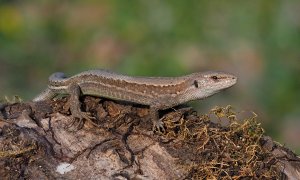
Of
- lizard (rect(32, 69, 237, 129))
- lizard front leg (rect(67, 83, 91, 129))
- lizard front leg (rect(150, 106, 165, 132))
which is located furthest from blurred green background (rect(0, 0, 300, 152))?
lizard front leg (rect(150, 106, 165, 132))

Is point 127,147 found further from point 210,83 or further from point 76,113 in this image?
point 210,83

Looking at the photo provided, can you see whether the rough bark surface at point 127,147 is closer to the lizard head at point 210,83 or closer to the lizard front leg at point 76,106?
the lizard front leg at point 76,106

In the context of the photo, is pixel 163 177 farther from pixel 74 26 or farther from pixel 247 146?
pixel 74 26

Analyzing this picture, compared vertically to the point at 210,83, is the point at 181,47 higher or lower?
higher

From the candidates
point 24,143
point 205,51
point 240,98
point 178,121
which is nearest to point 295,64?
point 240,98

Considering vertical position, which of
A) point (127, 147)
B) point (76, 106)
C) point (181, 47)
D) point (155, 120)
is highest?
point (181, 47)

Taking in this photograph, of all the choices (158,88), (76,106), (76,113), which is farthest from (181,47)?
(76,113)

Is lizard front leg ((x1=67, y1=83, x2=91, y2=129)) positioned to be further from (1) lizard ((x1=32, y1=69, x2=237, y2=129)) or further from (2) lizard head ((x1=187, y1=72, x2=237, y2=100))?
(2) lizard head ((x1=187, y1=72, x2=237, y2=100))
